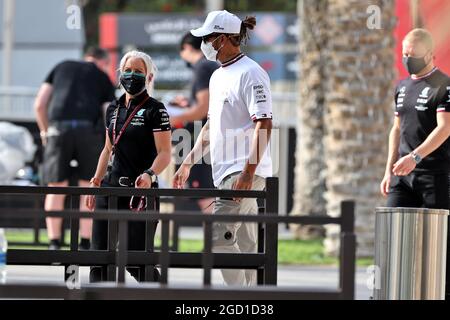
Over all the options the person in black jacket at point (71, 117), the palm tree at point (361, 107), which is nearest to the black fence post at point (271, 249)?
the person in black jacket at point (71, 117)

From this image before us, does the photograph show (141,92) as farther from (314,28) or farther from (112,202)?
(314,28)

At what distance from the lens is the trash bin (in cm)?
709

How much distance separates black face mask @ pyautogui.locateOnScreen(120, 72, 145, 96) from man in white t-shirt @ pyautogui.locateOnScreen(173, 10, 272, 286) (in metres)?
0.44

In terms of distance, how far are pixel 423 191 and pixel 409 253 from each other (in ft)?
5.07

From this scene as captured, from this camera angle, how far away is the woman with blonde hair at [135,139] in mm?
8148

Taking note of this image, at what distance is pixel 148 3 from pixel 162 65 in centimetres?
939

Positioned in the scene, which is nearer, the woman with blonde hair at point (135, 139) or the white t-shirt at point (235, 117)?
the white t-shirt at point (235, 117)

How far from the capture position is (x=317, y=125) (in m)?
17.8

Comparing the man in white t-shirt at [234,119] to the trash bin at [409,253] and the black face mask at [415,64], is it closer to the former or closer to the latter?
the trash bin at [409,253]

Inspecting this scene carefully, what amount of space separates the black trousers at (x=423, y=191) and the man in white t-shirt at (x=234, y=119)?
1.03m

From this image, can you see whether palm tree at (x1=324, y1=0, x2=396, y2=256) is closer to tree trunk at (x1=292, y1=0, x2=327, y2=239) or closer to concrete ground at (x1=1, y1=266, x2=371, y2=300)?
concrete ground at (x1=1, y1=266, x2=371, y2=300)

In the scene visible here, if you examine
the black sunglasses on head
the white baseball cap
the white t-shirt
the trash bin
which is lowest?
the trash bin

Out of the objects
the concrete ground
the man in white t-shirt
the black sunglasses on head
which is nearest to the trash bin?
the man in white t-shirt

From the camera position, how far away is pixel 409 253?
281 inches
